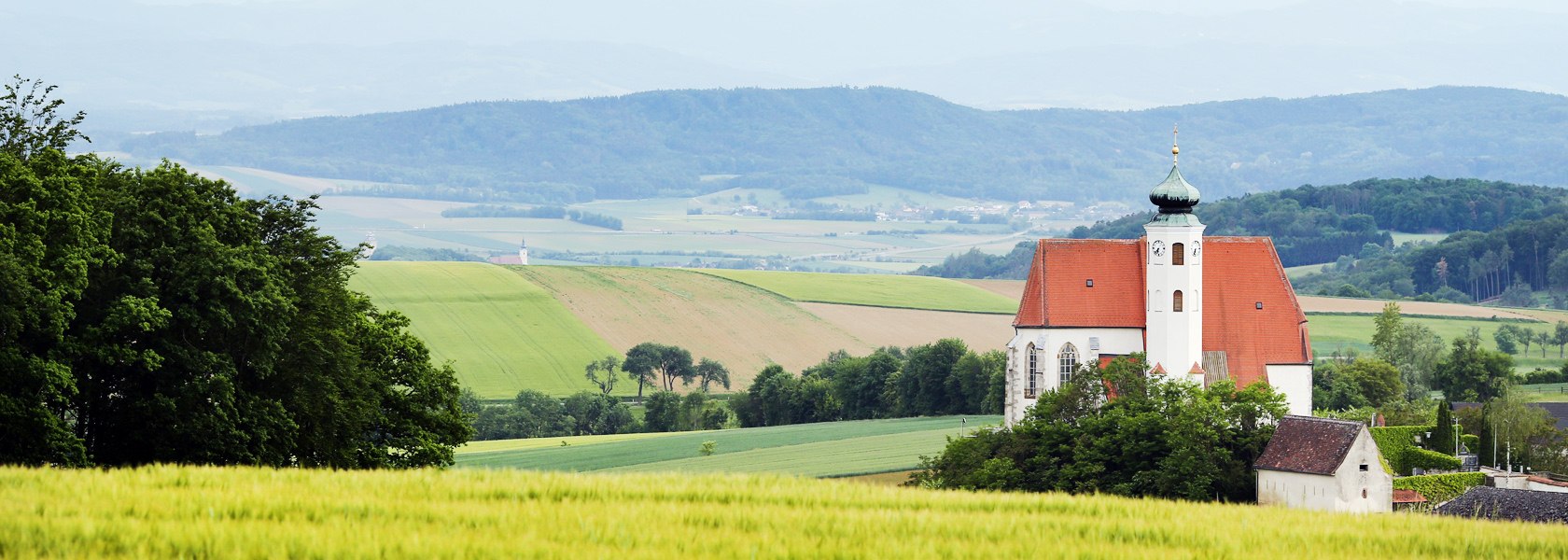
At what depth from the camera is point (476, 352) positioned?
413ft

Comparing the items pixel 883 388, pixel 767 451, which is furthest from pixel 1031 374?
pixel 883 388

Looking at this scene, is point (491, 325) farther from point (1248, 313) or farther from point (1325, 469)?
point (1325, 469)

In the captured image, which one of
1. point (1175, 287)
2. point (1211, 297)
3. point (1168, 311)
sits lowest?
point (1168, 311)

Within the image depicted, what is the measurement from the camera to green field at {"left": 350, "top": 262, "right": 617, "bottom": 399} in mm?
120750

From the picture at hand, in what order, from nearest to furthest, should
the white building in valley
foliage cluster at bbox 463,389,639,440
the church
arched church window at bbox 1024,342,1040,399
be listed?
the white building in valley
the church
arched church window at bbox 1024,342,1040,399
foliage cluster at bbox 463,389,639,440

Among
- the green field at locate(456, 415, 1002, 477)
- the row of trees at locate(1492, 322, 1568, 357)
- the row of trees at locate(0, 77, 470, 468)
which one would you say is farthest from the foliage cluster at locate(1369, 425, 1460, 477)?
the row of trees at locate(1492, 322, 1568, 357)

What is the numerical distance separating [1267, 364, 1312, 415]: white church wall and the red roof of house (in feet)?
0.99

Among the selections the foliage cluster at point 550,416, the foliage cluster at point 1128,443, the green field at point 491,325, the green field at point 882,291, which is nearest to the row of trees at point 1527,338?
the green field at point 882,291

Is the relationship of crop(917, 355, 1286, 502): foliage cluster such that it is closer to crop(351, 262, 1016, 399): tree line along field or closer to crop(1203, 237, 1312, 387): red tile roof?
crop(1203, 237, 1312, 387): red tile roof

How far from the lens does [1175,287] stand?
7031 centimetres

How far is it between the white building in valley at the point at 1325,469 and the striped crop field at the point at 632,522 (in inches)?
1302

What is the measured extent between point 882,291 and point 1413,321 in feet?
160

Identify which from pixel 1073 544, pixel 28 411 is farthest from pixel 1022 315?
pixel 1073 544

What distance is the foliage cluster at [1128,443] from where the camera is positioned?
189ft
